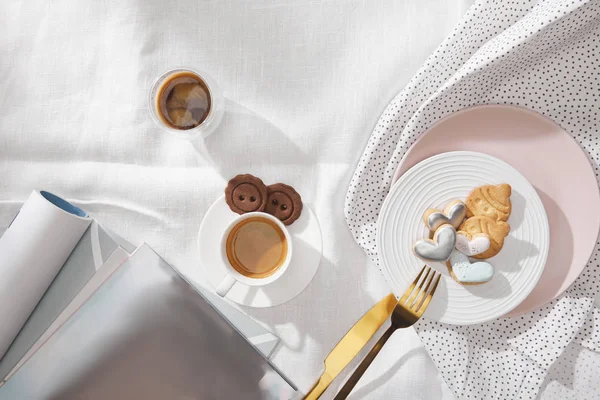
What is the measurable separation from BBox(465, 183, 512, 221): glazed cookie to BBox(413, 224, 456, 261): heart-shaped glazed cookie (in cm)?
5

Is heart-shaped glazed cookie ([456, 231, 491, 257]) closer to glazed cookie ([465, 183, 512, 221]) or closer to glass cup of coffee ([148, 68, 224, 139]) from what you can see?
glazed cookie ([465, 183, 512, 221])

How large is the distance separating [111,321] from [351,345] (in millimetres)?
402

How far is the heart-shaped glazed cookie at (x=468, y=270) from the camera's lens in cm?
76

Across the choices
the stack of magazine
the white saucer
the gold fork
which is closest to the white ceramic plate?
the gold fork

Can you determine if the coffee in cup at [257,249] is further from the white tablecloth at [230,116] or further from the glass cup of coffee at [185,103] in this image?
the glass cup of coffee at [185,103]

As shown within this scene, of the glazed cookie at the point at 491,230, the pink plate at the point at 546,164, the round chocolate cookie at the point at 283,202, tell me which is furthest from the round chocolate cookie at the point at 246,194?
the glazed cookie at the point at 491,230

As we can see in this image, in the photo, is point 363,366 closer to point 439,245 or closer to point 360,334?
point 360,334

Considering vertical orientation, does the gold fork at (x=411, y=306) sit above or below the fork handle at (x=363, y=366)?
above

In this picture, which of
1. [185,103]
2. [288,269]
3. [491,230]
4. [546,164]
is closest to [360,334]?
[288,269]

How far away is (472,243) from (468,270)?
4cm

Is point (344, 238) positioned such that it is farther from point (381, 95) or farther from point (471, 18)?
point (471, 18)

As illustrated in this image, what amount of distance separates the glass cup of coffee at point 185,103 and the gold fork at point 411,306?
0.45 meters

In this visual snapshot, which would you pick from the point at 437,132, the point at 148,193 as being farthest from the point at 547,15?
the point at 148,193

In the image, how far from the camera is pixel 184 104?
0.91m
